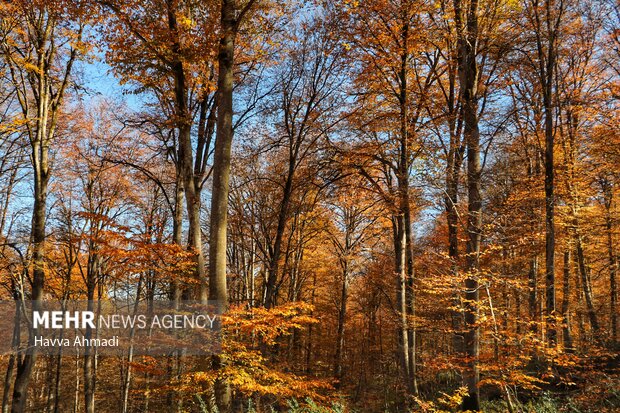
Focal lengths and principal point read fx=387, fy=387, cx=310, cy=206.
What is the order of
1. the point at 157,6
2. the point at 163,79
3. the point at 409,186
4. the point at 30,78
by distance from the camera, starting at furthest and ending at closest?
the point at 409,186 < the point at 30,78 < the point at 163,79 < the point at 157,6

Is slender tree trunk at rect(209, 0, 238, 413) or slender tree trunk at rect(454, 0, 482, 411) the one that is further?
slender tree trunk at rect(454, 0, 482, 411)

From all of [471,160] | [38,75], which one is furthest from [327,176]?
[38,75]

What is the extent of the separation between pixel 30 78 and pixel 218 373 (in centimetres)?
940

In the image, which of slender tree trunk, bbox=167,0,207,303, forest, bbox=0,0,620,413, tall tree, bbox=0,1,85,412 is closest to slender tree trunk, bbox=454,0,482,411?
forest, bbox=0,0,620,413

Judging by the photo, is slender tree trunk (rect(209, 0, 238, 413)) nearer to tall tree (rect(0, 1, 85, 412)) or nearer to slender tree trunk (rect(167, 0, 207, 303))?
slender tree trunk (rect(167, 0, 207, 303))

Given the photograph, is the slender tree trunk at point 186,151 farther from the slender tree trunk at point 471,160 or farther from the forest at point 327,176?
the slender tree trunk at point 471,160

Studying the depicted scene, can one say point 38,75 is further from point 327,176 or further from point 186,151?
point 327,176

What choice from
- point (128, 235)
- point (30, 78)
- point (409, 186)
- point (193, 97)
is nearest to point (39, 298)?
point (128, 235)

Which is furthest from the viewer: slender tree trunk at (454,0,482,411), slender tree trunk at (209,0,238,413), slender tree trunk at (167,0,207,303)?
slender tree trunk at (167,0,207,303)

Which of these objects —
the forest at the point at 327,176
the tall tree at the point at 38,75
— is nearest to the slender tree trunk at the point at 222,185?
the forest at the point at 327,176

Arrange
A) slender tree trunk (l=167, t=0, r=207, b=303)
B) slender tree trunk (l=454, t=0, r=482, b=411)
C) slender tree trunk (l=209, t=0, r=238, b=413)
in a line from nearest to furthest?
slender tree trunk (l=209, t=0, r=238, b=413)
slender tree trunk (l=454, t=0, r=482, b=411)
slender tree trunk (l=167, t=0, r=207, b=303)

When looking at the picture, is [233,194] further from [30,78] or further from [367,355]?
[367,355]

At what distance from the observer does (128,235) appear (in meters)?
7.73

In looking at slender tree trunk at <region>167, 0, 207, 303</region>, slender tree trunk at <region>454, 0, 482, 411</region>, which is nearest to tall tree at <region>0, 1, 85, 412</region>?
slender tree trunk at <region>167, 0, 207, 303</region>
